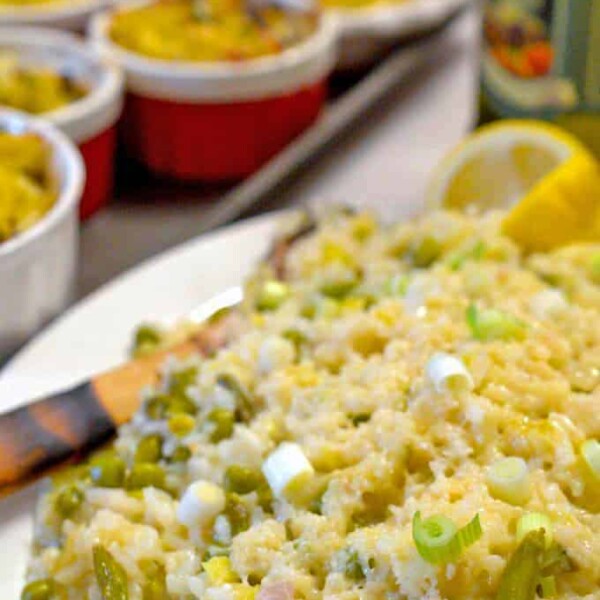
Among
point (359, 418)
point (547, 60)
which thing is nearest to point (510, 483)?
point (359, 418)

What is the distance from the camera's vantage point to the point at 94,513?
3.36 feet

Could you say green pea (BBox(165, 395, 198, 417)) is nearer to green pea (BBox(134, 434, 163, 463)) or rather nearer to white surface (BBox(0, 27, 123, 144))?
green pea (BBox(134, 434, 163, 463))

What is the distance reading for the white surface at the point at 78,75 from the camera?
5.65ft

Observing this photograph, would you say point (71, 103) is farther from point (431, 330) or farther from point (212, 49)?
point (431, 330)

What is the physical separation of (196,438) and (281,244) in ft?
1.62

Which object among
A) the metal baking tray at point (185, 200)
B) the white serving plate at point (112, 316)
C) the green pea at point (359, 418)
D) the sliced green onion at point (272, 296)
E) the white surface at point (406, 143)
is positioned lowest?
the white surface at point (406, 143)

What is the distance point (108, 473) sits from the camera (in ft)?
3.45

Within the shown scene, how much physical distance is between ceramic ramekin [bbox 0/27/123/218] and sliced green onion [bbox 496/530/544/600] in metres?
1.17

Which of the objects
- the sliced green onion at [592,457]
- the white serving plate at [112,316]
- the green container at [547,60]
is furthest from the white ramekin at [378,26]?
the sliced green onion at [592,457]

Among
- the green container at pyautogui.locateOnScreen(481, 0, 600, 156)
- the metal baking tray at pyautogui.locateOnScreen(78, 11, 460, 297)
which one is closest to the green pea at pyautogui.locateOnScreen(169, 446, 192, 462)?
the metal baking tray at pyautogui.locateOnScreen(78, 11, 460, 297)

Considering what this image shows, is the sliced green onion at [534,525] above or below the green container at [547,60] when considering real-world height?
above

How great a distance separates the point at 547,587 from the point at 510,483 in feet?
0.32

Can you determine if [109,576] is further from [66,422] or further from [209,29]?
[209,29]

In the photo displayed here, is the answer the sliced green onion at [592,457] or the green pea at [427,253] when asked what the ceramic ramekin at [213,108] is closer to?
the green pea at [427,253]
